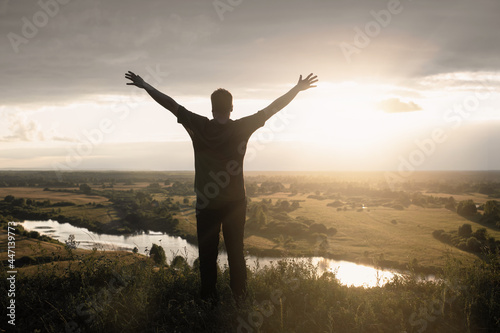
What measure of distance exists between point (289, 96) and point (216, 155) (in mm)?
1555

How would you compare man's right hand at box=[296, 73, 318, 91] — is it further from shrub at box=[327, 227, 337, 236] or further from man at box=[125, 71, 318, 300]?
shrub at box=[327, 227, 337, 236]

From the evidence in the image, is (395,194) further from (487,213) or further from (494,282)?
(494,282)

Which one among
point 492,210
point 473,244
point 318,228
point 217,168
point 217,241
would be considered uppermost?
point 217,168

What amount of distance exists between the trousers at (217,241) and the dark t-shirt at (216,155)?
0.48 feet

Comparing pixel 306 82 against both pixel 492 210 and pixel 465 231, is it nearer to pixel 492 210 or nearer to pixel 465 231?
pixel 465 231

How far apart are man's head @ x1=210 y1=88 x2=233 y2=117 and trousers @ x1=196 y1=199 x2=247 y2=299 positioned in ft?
4.56

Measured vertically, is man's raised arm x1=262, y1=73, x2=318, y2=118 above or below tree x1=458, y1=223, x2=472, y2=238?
above

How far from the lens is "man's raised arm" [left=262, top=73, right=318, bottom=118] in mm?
4918

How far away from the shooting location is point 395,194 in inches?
5354

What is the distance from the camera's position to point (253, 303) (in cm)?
497

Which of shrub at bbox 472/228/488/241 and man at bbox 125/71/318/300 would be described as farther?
shrub at bbox 472/228/488/241

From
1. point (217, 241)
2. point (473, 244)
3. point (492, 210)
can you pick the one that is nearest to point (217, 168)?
point (217, 241)

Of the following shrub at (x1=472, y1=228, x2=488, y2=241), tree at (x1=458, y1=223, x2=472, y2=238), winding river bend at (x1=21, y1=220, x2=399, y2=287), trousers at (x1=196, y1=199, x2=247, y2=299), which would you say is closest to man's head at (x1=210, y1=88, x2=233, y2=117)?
trousers at (x1=196, y1=199, x2=247, y2=299)

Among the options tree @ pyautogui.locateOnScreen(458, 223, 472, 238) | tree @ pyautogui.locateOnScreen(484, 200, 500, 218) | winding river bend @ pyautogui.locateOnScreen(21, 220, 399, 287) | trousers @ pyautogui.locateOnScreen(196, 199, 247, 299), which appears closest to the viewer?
trousers @ pyautogui.locateOnScreen(196, 199, 247, 299)
